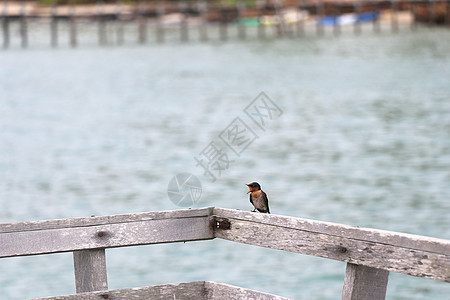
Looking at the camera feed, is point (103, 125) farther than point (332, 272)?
Yes

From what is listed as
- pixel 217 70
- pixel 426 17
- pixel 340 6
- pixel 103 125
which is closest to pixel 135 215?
pixel 103 125

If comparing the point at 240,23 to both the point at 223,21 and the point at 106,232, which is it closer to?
the point at 223,21

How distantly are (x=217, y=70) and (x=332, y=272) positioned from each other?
47757mm

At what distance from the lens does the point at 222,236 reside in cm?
475

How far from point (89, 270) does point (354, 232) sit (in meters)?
1.40

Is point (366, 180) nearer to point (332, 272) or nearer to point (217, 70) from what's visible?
point (332, 272)

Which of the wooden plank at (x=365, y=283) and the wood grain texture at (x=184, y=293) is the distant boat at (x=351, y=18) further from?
the wooden plank at (x=365, y=283)

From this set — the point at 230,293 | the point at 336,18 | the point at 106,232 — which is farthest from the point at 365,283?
the point at 336,18

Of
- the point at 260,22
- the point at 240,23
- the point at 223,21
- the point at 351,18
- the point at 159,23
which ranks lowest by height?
the point at 159,23

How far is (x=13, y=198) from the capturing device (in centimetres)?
2303

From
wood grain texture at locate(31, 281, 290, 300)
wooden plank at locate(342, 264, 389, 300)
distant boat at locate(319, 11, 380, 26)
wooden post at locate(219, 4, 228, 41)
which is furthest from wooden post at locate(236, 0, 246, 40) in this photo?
wooden plank at locate(342, 264, 389, 300)

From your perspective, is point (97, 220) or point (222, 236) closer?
point (97, 220)

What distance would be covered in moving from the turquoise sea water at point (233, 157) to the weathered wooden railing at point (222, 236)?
32.4 ft

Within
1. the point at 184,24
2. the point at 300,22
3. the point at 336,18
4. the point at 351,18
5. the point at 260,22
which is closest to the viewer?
the point at 184,24
